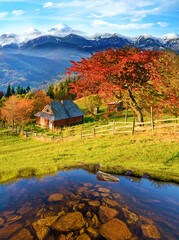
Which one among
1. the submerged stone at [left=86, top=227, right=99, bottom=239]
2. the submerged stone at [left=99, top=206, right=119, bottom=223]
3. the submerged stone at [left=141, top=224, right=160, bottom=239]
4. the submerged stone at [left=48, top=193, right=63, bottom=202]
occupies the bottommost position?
the submerged stone at [left=86, top=227, right=99, bottom=239]

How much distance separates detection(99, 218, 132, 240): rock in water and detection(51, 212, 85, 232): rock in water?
645 mm

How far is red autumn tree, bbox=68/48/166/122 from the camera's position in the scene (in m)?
11.6

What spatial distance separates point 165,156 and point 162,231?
605 cm

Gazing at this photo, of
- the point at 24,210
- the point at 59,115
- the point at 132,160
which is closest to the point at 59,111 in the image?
the point at 59,115

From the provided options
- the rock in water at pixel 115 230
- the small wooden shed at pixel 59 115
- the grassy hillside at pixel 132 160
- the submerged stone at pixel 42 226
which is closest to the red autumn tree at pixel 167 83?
the grassy hillside at pixel 132 160

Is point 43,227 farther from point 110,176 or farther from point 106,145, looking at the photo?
point 106,145

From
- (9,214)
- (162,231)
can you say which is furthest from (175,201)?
(9,214)

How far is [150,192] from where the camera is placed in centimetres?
639

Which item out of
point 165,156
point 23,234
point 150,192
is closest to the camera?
point 23,234

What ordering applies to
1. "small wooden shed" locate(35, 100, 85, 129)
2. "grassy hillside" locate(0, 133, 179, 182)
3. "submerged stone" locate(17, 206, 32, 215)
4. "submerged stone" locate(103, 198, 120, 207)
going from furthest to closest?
"small wooden shed" locate(35, 100, 85, 129)
"grassy hillside" locate(0, 133, 179, 182)
"submerged stone" locate(103, 198, 120, 207)
"submerged stone" locate(17, 206, 32, 215)

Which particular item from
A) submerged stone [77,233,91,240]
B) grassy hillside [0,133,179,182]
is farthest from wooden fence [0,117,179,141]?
submerged stone [77,233,91,240]

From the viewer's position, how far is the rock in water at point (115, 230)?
4305 millimetres

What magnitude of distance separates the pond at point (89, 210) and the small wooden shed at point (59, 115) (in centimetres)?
3580

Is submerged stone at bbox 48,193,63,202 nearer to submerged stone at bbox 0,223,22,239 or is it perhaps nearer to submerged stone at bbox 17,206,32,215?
submerged stone at bbox 17,206,32,215
